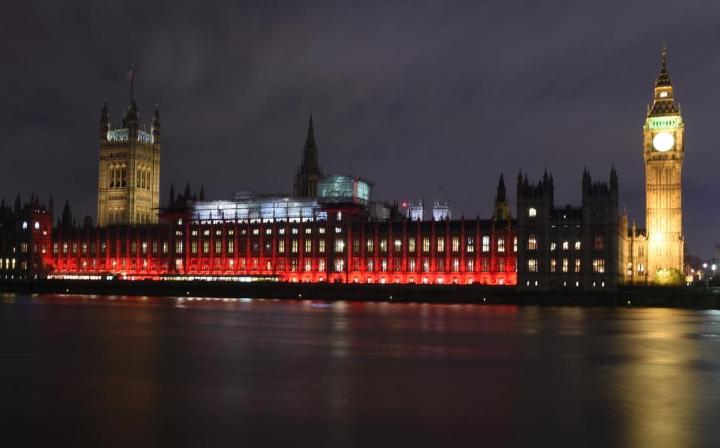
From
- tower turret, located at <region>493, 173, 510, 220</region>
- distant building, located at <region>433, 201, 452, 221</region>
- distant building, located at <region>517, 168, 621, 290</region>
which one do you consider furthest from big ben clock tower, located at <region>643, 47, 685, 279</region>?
distant building, located at <region>433, 201, 452, 221</region>

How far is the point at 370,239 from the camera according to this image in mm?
138625

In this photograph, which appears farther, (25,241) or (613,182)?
(25,241)

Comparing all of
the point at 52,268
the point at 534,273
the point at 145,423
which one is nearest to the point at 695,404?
the point at 145,423

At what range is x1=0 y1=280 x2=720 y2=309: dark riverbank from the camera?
103 metres

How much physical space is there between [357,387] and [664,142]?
385ft

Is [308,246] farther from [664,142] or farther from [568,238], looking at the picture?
[664,142]

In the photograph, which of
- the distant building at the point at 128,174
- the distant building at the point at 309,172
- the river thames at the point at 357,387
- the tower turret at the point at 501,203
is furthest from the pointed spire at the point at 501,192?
the river thames at the point at 357,387

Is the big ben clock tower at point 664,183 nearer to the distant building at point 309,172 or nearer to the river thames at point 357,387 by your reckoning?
the distant building at point 309,172

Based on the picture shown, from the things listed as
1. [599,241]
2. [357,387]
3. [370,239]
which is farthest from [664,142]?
[357,387]

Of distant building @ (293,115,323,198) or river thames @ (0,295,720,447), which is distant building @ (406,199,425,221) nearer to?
distant building @ (293,115,323,198)

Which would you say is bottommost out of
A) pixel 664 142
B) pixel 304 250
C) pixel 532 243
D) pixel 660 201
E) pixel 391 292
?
pixel 391 292

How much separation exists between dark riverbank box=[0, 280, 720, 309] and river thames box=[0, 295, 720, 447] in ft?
152

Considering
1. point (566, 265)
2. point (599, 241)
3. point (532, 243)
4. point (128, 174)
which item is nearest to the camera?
point (599, 241)

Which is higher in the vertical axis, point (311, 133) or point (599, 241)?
point (311, 133)
